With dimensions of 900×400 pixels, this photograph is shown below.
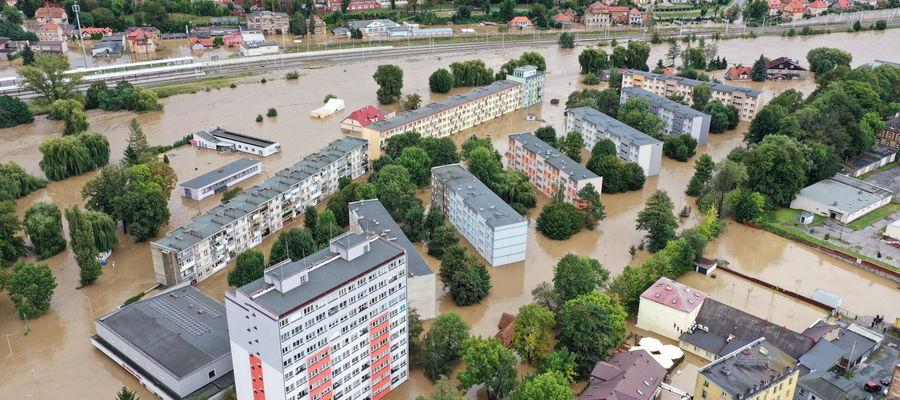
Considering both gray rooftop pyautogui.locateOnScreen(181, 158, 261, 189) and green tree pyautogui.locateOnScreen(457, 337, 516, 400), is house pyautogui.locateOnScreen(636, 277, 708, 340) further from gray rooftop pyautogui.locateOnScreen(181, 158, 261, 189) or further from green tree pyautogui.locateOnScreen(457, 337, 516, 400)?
gray rooftop pyautogui.locateOnScreen(181, 158, 261, 189)

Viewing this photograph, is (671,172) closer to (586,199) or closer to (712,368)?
(586,199)

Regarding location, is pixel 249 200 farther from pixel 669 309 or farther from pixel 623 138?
pixel 623 138

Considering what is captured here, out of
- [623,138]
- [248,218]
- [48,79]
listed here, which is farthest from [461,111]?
[48,79]

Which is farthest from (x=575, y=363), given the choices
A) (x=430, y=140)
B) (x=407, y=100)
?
(x=407, y=100)

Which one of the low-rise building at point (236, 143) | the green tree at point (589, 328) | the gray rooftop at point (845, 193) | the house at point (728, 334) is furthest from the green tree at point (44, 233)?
the gray rooftop at point (845, 193)

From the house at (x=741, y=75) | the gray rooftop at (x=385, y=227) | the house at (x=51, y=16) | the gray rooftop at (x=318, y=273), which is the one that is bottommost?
the gray rooftop at (x=385, y=227)

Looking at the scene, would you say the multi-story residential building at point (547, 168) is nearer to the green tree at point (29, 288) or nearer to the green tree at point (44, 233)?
the green tree at point (29, 288)
